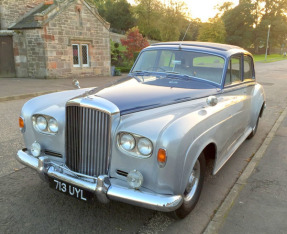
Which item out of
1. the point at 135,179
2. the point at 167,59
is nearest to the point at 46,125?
the point at 135,179

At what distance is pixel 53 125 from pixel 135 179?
1176 mm

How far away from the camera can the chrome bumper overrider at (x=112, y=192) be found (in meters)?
2.17

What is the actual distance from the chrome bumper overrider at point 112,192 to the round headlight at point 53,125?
37 centimetres

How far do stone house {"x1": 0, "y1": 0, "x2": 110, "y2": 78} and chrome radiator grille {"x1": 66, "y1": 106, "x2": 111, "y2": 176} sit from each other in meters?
12.0

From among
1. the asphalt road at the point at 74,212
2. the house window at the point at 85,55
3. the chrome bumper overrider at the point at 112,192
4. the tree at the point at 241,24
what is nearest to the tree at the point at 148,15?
the tree at the point at 241,24

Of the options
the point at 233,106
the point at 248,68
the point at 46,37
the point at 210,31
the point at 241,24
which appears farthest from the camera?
the point at 241,24

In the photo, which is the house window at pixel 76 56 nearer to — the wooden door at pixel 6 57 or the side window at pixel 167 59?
the wooden door at pixel 6 57

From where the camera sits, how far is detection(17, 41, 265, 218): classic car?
2242mm

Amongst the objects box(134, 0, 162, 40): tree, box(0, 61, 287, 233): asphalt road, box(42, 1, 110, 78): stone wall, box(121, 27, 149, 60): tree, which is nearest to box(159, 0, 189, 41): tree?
box(134, 0, 162, 40): tree

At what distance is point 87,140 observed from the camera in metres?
2.52

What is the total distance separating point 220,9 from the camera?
235 ft

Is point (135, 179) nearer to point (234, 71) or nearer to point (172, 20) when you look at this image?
point (234, 71)

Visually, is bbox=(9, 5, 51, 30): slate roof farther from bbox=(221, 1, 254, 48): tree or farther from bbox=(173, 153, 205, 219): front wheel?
bbox=(221, 1, 254, 48): tree

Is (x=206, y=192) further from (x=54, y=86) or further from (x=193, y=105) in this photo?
(x=54, y=86)
